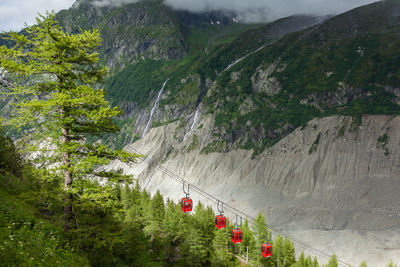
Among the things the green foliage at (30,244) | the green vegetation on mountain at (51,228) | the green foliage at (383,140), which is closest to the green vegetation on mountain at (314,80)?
the green foliage at (383,140)

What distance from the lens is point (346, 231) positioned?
255 ft

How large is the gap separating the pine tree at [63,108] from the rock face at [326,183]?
73.7m

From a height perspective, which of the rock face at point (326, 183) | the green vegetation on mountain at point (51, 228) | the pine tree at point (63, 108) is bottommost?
the rock face at point (326, 183)

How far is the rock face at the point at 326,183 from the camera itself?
251 ft

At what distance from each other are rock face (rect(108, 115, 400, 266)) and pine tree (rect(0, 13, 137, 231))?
242ft

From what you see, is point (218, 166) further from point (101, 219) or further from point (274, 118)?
point (101, 219)

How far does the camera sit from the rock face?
76375 mm

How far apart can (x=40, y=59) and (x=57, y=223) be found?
725cm

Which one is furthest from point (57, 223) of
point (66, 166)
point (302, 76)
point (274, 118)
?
point (302, 76)

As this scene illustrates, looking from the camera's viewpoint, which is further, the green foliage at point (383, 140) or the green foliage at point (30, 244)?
the green foliage at point (383, 140)

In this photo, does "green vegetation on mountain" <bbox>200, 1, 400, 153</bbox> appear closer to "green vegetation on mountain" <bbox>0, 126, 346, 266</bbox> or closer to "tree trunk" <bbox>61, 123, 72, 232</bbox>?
"green vegetation on mountain" <bbox>0, 126, 346, 266</bbox>

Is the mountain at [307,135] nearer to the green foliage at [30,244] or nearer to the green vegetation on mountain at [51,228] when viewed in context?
the green vegetation on mountain at [51,228]

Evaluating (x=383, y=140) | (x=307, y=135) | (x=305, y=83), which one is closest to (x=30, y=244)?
(x=383, y=140)

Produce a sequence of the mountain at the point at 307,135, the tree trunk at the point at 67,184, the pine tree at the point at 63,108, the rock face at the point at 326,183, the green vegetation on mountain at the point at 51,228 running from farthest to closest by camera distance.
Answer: the mountain at the point at 307,135 → the rock face at the point at 326,183 → the tree trunk at the point at 67,184 → the pine tree at the point at 63,108 → the green vegetation on mountain at the point at 51,228
